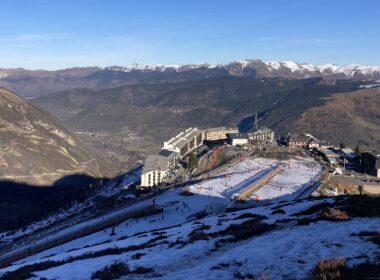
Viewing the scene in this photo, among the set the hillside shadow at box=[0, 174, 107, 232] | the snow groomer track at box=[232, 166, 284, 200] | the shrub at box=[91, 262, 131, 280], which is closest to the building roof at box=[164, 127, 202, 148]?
the hillside shadow at box=[0, 174, 107, 232]

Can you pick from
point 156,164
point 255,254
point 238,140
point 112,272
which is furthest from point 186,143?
point 112,272

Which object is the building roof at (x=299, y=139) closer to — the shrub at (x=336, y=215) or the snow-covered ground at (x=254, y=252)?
the snow-covered ground at (x=254, y=252)

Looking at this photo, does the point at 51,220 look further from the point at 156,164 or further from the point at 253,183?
the point at 253,183

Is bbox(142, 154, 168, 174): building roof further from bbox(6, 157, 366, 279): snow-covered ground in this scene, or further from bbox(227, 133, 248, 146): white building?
bbox(6, 157, 366, 279): snow-covered ground

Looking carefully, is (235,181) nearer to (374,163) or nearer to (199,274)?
(374,163)

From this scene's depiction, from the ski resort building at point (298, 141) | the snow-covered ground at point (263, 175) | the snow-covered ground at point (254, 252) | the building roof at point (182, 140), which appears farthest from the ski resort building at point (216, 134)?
the snow-covered ground at point (254, 252)
